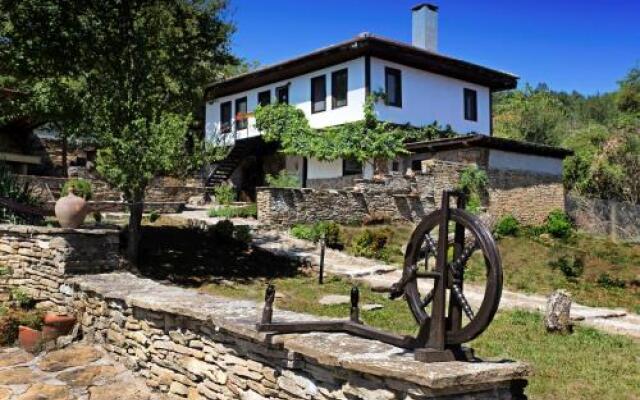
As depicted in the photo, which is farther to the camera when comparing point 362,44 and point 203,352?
point 362,44

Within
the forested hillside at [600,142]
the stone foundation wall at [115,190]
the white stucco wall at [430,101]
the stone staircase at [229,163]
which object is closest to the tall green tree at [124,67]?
the stone foundation wall at [115,190]

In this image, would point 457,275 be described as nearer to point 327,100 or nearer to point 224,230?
point 224,230

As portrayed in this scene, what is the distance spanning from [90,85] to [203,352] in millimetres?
9452

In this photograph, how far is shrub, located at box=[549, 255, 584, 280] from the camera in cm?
1620

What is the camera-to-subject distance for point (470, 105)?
2817 cm

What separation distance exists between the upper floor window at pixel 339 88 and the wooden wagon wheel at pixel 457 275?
2012 centimetres

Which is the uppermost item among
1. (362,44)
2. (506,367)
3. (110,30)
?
(362,44)

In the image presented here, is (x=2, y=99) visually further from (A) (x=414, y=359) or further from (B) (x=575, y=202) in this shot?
(B) (x=575, y=202)

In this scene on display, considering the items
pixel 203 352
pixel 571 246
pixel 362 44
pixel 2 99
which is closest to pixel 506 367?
pixel 203 352

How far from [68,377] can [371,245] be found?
1144 cm

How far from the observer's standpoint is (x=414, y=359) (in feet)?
14.4

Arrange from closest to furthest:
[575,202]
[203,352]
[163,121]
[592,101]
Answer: [203,352] → [163,121] → [575,202] → [592,101]

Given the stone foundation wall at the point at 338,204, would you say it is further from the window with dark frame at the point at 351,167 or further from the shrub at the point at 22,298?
the shrub at the point at 22,298

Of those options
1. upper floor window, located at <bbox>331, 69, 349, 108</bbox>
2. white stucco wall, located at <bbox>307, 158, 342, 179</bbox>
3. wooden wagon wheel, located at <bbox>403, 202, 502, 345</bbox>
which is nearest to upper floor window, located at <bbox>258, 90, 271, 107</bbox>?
white stucco wall, located at <bbox>307, 158, 342, 179</bbox>
